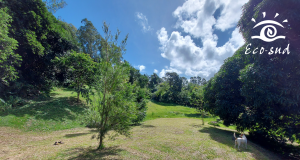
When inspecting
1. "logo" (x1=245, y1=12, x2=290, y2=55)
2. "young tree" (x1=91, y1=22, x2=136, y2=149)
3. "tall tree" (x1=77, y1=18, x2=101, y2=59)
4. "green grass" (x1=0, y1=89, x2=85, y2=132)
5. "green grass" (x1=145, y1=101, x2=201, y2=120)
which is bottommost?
"green grass" (x1=145, y1=101, x2=201, y2=120)

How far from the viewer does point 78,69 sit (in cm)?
2495

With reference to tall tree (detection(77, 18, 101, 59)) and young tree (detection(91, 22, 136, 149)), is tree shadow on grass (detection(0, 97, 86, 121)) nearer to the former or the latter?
young tree (detection(91, 22, 136, 149))

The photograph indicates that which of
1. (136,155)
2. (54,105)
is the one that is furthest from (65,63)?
(136,155)

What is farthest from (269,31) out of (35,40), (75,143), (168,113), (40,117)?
(168,113)

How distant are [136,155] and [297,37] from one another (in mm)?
16745

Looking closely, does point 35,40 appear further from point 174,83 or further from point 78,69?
point 174,83

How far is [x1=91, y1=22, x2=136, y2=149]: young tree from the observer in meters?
8.92

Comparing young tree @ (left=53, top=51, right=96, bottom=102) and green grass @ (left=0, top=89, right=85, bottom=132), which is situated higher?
young tree @ (left=53, top=51, right=96, bottom=102)

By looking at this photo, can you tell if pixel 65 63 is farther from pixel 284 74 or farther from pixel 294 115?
pixel 294 115

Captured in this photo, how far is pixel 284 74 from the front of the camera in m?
10.9

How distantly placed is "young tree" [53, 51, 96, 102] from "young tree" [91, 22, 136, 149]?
17.2 m

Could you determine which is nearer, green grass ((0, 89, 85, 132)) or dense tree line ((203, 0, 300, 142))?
dense tree line ((203, 0, 300, 142))

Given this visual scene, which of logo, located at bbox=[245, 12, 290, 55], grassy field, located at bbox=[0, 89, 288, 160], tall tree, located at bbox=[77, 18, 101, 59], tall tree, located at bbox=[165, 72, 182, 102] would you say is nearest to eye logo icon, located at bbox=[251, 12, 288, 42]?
logo, located at bbox=[245, 12, 290, 55]

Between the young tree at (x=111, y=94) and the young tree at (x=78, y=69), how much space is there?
1717 centimetres
